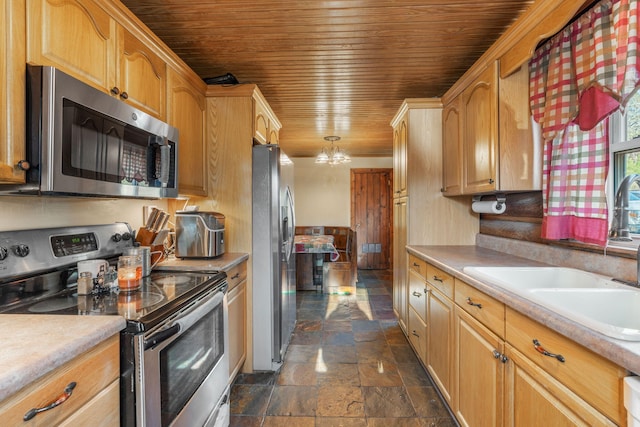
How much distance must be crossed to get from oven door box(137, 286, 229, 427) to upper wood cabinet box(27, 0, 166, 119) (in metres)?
1.02

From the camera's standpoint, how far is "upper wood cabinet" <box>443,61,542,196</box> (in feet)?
5.70

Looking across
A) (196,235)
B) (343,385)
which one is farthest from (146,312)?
(343,385)

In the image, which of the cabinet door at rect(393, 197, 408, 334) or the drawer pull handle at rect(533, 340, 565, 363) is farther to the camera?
the cabinet door at rect(393, 197, 408, 334)

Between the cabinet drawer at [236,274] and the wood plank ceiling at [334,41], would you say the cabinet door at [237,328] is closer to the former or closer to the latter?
the cabinet drawer at [236,274]

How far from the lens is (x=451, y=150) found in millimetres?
2414

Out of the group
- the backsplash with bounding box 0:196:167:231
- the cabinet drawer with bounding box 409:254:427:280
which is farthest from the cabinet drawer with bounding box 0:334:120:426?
the cabinet drawer with bounding box 409:254:427:280

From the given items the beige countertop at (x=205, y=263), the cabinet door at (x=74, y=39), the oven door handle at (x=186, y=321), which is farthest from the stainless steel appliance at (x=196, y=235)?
the cabinet door at (x=74, y=39)

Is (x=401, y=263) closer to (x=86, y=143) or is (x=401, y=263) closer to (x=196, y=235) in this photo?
(x=196, y=235)

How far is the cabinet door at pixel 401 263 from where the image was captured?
9.01 ft

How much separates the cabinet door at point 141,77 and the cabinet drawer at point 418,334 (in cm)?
218

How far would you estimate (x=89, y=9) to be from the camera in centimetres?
124

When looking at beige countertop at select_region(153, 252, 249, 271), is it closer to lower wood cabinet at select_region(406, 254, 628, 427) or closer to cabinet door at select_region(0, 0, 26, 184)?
cabinet door at select_region(0, 0, 26, 184)

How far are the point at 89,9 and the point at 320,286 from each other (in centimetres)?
385

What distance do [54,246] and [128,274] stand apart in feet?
1.06
